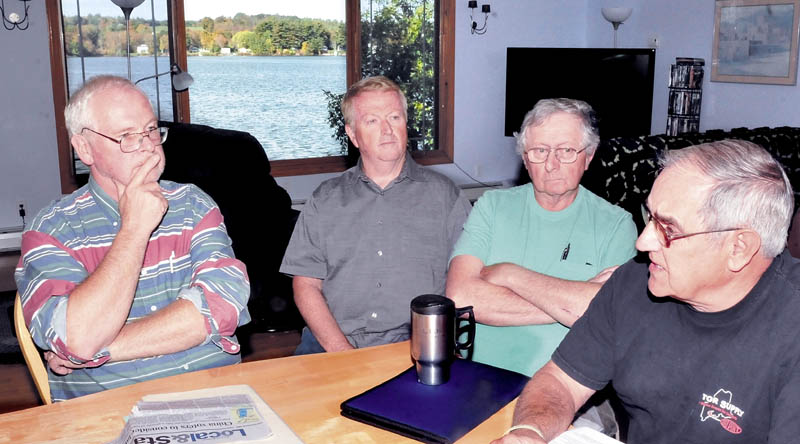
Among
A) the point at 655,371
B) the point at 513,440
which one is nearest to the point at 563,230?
the point at 655,371

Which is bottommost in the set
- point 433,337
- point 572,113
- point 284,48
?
point 433,337

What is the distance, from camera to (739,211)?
125 centimetres

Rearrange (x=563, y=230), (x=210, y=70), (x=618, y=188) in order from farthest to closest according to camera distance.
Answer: (x=210, y=70), (x=618, y=188), (x=563, y=230)

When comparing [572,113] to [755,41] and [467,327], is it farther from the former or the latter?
[755,41]

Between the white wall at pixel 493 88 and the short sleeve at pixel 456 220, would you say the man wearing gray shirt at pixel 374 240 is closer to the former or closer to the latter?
the short sleeve at pixel 456 220

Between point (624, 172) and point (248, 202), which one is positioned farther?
point (624, 172)

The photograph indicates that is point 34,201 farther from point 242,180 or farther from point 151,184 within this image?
point 151,184

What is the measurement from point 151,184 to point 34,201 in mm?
4055

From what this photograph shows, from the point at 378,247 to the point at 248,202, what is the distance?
46.9 inches

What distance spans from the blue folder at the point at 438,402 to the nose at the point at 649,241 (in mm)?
374

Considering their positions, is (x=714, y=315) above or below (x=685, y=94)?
below

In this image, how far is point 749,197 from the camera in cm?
125

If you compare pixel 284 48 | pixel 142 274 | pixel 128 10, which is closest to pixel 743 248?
pixel 142 274

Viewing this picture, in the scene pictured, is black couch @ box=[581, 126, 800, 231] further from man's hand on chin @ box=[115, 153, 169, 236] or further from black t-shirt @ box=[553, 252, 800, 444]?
man's hand on chin @ box=[115, 153, 169, 236]
